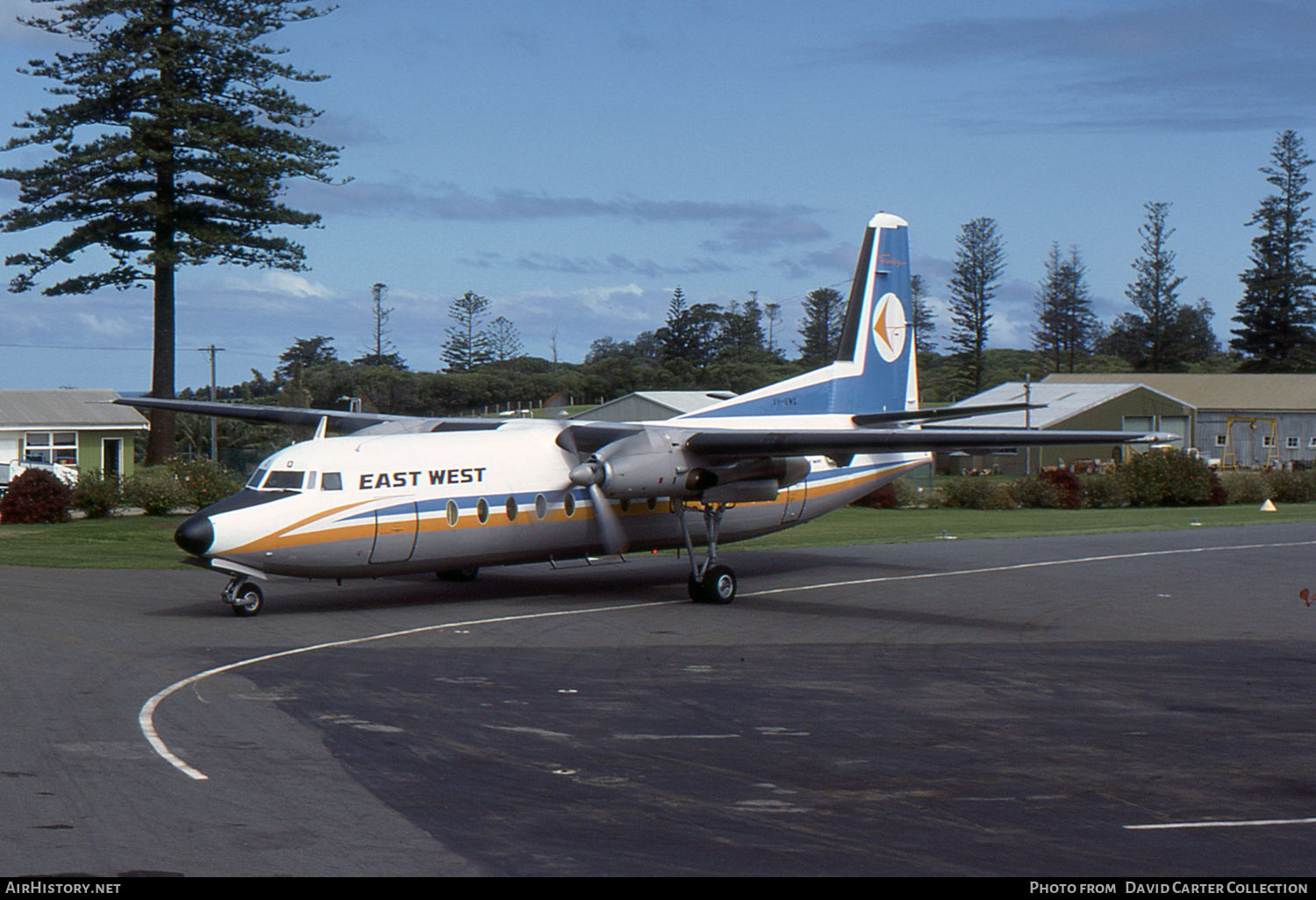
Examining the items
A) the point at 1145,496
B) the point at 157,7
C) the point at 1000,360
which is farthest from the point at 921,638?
the point at 1000,360

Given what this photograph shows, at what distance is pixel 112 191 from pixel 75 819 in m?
41.8

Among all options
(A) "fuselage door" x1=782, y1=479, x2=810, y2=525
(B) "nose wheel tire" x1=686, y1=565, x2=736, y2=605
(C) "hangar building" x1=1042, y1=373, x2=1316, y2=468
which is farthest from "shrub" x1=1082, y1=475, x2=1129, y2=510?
(C) "hangar building" x1=1042, y1=373, x2=1316, y2=468

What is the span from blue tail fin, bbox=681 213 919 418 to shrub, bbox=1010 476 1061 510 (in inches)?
980

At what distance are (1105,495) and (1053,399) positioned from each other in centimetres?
3879

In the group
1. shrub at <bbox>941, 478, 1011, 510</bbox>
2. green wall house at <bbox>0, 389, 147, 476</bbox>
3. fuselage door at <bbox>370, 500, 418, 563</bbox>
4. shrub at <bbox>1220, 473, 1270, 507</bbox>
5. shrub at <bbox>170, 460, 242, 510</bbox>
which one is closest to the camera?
fuselage door at <bbox>370, 500, 418, 563</bbox>

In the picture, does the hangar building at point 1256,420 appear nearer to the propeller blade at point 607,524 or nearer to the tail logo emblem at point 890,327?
the tail logo emblem at point 890,327

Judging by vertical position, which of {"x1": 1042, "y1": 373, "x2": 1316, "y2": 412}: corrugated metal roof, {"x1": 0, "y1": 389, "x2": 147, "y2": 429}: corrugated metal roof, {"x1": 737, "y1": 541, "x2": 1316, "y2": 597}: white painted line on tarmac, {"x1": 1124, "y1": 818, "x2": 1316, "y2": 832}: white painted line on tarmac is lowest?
{"x1": 1124, "y1": 818, "x2": 1316, "y2": 832}: white painted line on tarmac

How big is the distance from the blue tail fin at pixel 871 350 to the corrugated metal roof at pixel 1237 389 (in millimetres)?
71645

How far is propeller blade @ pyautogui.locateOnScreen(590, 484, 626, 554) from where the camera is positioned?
22.1 m

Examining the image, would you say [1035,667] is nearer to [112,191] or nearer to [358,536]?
[358,536]

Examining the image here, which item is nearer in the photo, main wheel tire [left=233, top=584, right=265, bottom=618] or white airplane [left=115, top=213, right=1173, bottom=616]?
white airplane [left=115, top=213, right=1173, bottom=616]

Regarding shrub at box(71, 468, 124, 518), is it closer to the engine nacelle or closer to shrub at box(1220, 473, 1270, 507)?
the engine nacelle

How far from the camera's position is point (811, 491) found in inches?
992

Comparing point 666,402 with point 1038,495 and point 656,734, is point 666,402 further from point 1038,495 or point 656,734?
point 656,734
